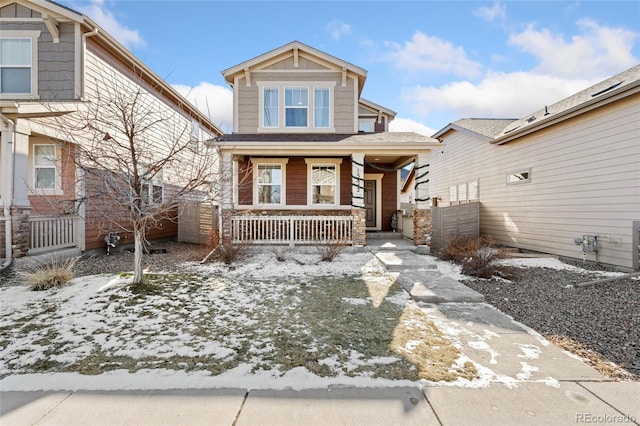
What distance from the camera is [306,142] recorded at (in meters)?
9.29

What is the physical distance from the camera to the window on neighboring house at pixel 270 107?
11.0 metres

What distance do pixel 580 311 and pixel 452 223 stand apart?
217 inches

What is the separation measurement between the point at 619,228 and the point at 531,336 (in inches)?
224

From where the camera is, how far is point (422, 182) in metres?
9.54

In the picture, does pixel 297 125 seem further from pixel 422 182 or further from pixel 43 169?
pixel 43 169

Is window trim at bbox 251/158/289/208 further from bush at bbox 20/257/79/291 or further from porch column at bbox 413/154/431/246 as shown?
bush at bbox 20/257/79/291

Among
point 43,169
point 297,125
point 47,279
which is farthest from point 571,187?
point 43,169

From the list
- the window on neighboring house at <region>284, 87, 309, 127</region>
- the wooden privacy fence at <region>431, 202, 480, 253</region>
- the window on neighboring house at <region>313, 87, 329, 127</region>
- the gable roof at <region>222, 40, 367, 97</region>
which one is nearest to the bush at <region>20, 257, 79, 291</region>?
the window on neighboring house at <region>284, 87, 309, 127</region>

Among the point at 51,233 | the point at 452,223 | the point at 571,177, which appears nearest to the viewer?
the point at 51,233

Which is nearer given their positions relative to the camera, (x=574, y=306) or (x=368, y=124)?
(x=574, y=306)

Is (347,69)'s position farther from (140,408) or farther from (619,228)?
(140,408)

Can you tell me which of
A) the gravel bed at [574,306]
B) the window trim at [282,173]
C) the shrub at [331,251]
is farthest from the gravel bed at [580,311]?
the window trim at [282,173]

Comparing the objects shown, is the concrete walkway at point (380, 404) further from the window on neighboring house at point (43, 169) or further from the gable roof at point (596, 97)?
the window on neighboring house at point (43, 169)

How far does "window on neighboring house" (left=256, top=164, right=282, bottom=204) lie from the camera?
11.1 m
